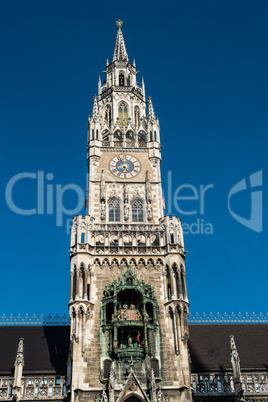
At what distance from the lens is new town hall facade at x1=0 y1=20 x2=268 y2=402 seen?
37000 mm

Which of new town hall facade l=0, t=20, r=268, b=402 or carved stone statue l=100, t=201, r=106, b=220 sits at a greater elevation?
carved stone statue l=100, t=201, r=106, b=220

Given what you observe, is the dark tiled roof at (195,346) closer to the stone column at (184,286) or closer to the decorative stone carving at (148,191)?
the stone column at (184,286)

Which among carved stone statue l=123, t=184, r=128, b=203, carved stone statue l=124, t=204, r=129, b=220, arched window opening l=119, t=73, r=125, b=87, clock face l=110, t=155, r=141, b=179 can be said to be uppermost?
arched window opening l=119, t=73, r=125, b=87

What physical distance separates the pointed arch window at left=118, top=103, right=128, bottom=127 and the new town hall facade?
6153mm

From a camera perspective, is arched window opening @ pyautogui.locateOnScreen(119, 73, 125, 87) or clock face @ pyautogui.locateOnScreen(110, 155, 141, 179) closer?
clock face @ pyautogui.locateOnScreen(110, 155, 141, 179)

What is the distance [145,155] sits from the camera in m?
50.5

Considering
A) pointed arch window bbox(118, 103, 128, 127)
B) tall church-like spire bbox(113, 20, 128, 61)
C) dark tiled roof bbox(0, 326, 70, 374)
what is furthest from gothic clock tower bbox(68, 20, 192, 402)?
tall church-like spire bbox(113, 20, 128, 61)

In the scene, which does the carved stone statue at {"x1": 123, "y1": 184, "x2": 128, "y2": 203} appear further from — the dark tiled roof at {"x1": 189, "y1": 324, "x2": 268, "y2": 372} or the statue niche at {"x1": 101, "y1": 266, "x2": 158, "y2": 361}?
the dark tiled roof at {"x1": 189, "y1": 324, "x2": 268, "y2": 372}

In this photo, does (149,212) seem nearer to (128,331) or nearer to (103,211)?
(103,211)

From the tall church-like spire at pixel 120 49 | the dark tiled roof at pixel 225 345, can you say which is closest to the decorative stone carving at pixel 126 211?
the dark tiled roof at pixel 225 345

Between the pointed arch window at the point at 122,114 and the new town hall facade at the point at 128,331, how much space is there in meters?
6.15

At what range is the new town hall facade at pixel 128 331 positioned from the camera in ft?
121

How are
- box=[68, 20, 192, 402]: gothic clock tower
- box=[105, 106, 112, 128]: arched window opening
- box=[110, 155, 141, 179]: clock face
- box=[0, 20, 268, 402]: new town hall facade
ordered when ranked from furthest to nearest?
box=[105, 106, 112, 128]: arched window opening, box=[110, 155, 141, 179]: clock face, box=[0, 20, 268, 402]: new town hall facade, box=[68, 20, 192, 402]: gothic clock tower

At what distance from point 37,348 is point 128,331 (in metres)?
8.77
